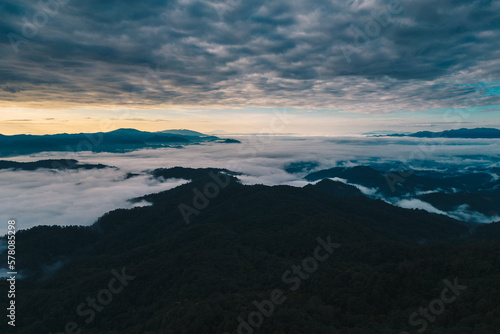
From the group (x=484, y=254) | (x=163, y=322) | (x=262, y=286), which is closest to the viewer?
(x=163, y=322)

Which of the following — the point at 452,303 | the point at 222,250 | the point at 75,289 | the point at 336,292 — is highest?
the point at 452,303

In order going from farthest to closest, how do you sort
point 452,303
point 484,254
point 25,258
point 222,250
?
point 25,258
point 222,250
point 484,254
point 452,303

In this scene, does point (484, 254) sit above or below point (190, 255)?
above

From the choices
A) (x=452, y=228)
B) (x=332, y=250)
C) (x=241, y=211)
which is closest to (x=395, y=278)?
(x=332, y=250)

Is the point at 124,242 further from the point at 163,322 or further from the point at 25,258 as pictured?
the point at 163,322

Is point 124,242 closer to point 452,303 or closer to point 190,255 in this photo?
point 190,255

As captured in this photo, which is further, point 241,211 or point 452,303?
point 241,211
